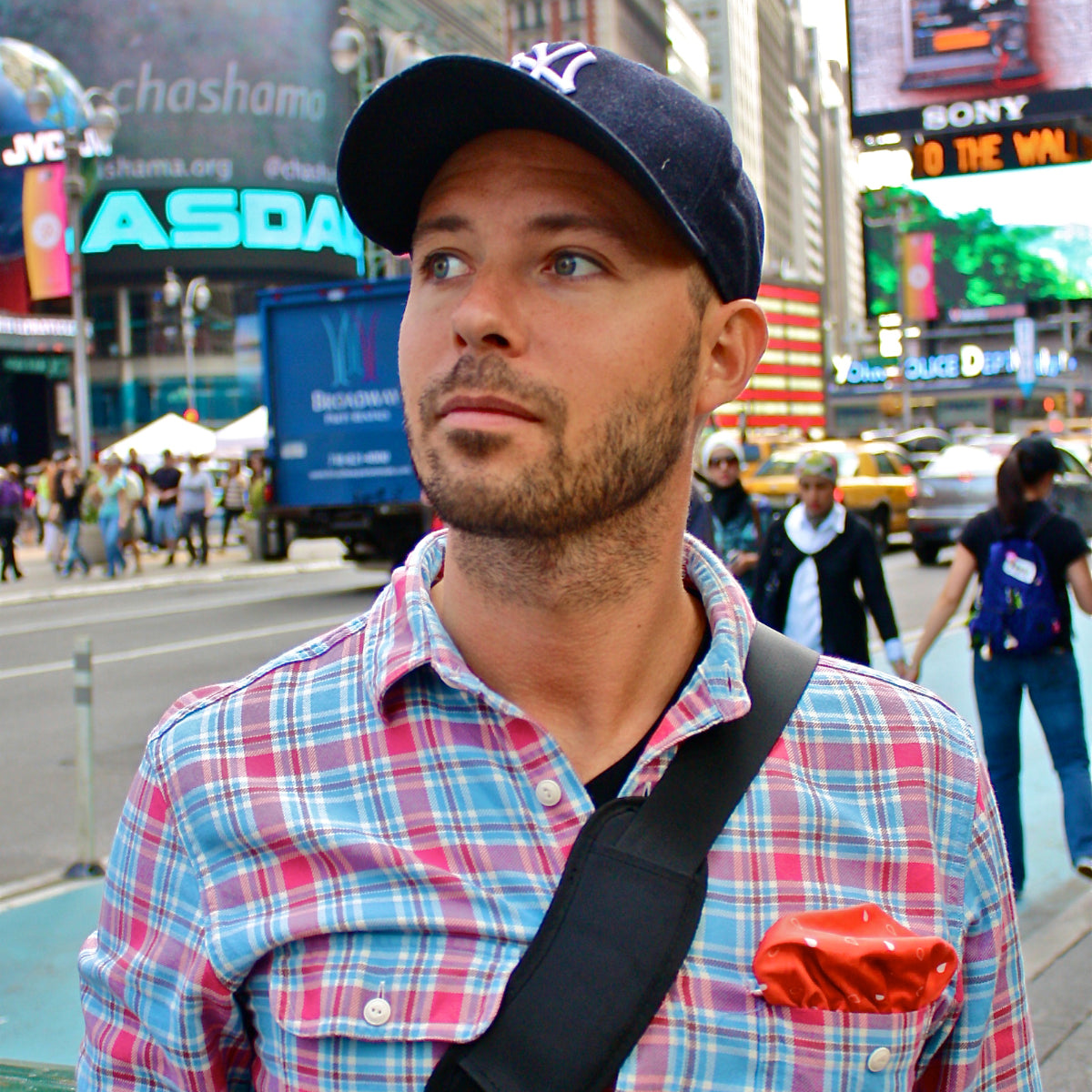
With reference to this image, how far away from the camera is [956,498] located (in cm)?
1858

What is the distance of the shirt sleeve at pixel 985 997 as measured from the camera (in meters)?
1.40

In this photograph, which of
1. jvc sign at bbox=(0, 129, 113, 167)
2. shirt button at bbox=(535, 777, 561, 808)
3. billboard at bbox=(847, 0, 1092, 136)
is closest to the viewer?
shirt button at bbox=(535, 777, 561, 808)

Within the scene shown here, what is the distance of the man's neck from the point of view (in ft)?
4.58

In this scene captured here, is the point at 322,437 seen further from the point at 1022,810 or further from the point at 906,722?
the point at 906,722

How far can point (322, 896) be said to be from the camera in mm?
1255

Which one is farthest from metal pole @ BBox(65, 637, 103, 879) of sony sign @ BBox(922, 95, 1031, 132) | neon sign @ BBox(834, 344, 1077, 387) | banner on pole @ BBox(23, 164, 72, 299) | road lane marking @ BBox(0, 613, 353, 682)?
neon sign @ BBox(834, 344, 1077, 387)

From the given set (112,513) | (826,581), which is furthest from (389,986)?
(112,513)

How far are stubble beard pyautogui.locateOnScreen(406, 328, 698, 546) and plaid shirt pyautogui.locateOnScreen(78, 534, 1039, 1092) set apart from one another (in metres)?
0.14

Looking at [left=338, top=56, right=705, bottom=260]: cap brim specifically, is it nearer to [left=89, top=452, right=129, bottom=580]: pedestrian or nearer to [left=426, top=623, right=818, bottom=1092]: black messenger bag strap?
[left=426, top=623, right=818, bottom=1092]: black messenger bag strap

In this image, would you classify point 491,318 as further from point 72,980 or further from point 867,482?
point 867,482

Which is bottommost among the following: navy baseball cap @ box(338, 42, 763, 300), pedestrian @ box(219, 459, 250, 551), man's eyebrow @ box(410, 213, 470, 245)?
man's eyebrow @ box(410, 213, 470, 245)

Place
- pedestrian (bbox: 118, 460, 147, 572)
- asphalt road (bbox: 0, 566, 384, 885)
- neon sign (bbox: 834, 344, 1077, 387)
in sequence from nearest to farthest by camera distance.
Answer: asphalt road (bbox: 0, 566, 384, 885)
pedestrian (bbox: 118, 460, 147, 572)
neon sign (bbox: 834, 344, 1077, 387)

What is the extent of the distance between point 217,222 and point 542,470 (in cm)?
5305

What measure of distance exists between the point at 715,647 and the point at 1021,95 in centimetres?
677
